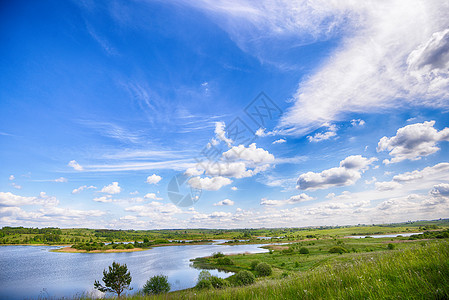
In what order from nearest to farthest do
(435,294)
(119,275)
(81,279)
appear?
(435,294), (119,275), (81,279)

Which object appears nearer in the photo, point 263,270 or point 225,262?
point 263,270

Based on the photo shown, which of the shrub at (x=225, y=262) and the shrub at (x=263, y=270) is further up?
the shrub at (x=263, y=270)

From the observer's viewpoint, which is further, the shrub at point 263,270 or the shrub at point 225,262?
the shrub at point 225,262

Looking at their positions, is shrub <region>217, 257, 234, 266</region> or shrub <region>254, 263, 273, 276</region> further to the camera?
shrub <region>217, 257, 234, 266</region>

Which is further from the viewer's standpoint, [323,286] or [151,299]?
[151,299]

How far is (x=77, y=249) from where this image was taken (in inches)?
5792

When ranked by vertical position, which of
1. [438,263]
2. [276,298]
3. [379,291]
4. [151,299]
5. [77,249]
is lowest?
[77,249]

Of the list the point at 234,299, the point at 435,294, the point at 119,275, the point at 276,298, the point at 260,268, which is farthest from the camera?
the point at 260,268

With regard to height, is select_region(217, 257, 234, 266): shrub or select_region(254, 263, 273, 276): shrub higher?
select_region(254, 263, 273, 276): shrub

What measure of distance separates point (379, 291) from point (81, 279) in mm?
82923

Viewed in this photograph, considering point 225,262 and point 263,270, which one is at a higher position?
point 263,270

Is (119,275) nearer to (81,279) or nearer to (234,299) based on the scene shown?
(81,279)

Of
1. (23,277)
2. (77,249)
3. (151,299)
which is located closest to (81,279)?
(23,277)

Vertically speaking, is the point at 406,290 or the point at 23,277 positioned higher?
the point at 406,290
